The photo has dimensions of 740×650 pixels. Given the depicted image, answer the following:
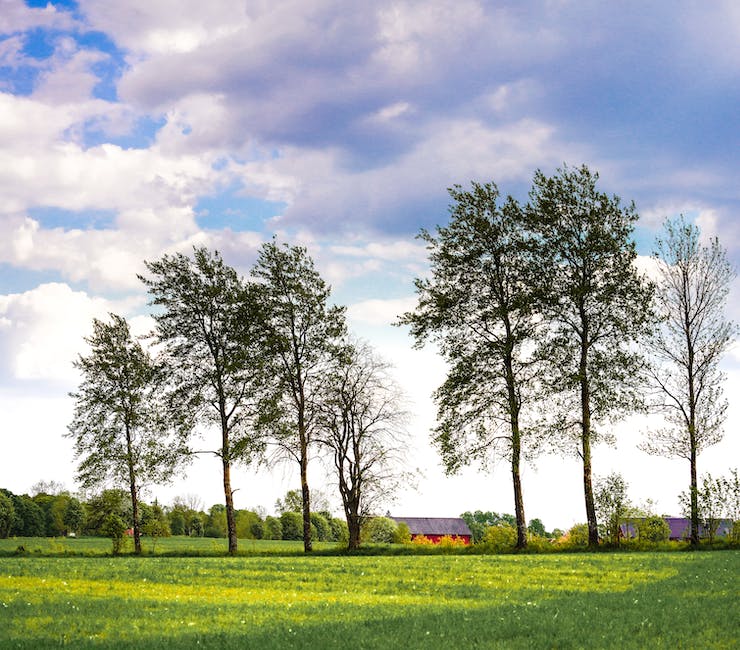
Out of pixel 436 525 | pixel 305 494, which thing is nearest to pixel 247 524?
pixel 305 494

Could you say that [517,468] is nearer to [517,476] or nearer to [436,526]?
[517,476]

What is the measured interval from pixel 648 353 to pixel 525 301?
6407 millimetres

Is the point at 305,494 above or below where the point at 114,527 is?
above

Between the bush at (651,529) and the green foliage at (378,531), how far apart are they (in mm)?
14587

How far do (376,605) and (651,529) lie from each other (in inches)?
886

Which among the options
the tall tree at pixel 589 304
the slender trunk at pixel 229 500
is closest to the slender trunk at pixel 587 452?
the tall tree at pixel 589 304

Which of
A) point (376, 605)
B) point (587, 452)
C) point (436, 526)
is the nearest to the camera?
point (376, 605)

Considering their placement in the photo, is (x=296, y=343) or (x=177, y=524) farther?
(x=177, y=524)

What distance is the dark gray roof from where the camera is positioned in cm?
12244

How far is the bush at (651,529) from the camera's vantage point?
3216 cm

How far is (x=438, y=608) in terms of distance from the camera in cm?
1380

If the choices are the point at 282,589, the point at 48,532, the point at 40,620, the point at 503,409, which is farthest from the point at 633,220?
the point at 48,532

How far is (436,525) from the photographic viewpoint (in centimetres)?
12531

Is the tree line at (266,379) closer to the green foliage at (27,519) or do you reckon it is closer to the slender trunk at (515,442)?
the slender trunk at (515,442)
